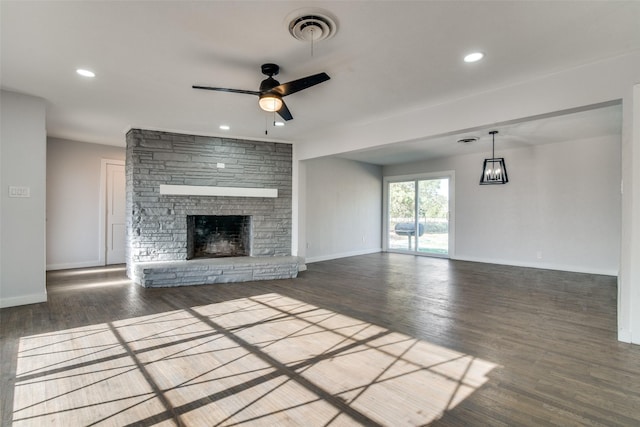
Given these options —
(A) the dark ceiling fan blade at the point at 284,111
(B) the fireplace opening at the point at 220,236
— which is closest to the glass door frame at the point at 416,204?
(B) the fireplace opening at the point at 220,236

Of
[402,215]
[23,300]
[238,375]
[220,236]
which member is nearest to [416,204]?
[402,215]

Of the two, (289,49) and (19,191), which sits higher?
(289,49)

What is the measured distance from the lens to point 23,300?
3873mm

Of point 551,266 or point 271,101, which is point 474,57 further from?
point 551,266

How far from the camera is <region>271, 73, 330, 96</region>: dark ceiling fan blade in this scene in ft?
8.67

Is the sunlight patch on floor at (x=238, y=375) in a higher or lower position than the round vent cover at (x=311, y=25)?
lower

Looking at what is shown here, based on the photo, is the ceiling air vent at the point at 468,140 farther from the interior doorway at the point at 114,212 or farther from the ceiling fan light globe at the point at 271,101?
the interior doorway at the point at 114,212

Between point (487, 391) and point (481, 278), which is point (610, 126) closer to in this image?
point (481, 278)

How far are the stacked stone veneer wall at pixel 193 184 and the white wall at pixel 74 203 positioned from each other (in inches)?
68.4

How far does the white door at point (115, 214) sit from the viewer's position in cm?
677

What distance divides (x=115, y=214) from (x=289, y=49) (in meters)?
6.02

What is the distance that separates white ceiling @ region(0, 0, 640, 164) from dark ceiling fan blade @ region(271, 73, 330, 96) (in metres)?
0.26

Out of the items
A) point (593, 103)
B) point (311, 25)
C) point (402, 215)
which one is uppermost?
point (311, 25)

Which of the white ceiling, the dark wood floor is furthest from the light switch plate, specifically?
the dark wood floor
